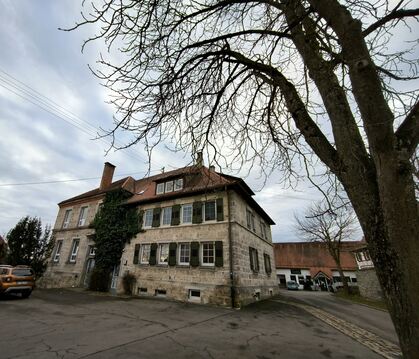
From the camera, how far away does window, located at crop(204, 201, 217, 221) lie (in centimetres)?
1422

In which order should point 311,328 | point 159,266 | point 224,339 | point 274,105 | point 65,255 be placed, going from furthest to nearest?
point 65,255, point 159,266, point 311,328, point 224,339, point 274,105

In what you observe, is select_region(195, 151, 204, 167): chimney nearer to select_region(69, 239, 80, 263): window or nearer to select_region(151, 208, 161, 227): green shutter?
select_region(151, 208, 161, 227): green shutter

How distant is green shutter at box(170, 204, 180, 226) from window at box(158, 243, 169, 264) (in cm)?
144

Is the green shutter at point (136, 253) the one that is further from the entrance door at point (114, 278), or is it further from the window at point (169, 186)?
the window at point (169, 186)

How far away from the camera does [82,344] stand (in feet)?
17.2

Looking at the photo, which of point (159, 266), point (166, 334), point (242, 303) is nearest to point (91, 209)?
point (159, 266)

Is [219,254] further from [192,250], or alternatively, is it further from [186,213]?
[186,213]

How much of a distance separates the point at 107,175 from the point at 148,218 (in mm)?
8697

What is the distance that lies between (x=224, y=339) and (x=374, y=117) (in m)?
6.37

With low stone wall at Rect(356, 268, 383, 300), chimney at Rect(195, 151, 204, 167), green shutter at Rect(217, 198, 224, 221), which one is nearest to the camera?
chimney at Rect(195, 151, 204, 167)

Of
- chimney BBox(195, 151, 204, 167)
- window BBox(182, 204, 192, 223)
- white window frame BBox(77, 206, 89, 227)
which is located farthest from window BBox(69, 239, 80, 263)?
chimney BBox(195, 151, 204, 167)

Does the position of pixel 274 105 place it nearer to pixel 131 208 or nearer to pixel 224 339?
pixel 224 339

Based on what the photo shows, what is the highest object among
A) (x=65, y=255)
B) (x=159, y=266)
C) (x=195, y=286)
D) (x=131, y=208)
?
(x=131, y=208)

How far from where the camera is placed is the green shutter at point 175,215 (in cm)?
1523
